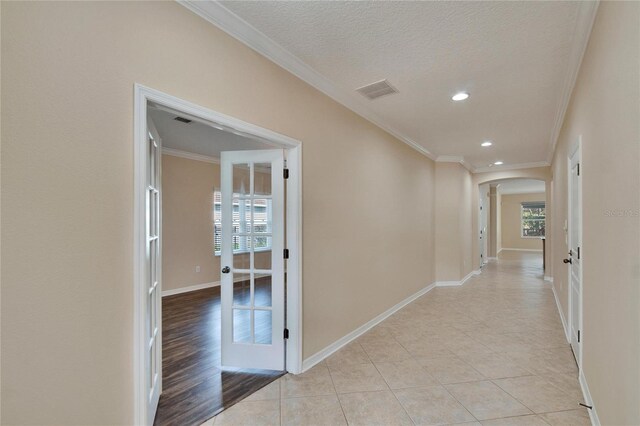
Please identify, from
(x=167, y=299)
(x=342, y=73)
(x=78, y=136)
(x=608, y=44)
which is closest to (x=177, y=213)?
(x=167, y=299)

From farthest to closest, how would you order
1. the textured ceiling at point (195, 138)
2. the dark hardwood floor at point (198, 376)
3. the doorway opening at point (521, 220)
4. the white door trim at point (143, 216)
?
the doorway opening at point (521, 220)
the textured ceiling at point (195, 138)
the dark hardwood floor at point (198, 376)
the white door trim at point (143, 216)

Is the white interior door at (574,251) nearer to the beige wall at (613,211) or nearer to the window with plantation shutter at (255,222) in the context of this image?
the beige wall at (613,211)

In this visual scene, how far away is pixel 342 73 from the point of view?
2879mm

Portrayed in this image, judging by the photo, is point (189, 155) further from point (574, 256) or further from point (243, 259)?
point (574, 256)

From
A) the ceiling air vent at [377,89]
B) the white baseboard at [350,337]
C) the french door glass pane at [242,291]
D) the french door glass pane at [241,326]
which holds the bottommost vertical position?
the white baseboard at [350,337]

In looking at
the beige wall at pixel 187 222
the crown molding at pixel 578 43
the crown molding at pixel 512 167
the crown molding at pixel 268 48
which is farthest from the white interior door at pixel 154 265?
the crown molding at pixel 512 167

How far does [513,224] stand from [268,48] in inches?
615

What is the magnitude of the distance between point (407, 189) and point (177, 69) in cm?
415

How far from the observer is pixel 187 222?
6211mm

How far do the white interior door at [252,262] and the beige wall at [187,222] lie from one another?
347 centimetres

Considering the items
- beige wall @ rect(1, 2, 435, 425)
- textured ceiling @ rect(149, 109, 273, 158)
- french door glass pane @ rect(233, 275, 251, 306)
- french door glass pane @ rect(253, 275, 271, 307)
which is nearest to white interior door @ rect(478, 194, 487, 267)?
textured ceiling @ rect(149, 109, 273, 158)

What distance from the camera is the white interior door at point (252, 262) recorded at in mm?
2830

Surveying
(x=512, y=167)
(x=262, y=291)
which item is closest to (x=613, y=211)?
(x=262, y=291)

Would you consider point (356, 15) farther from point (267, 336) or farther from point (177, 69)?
point (267, 336)
